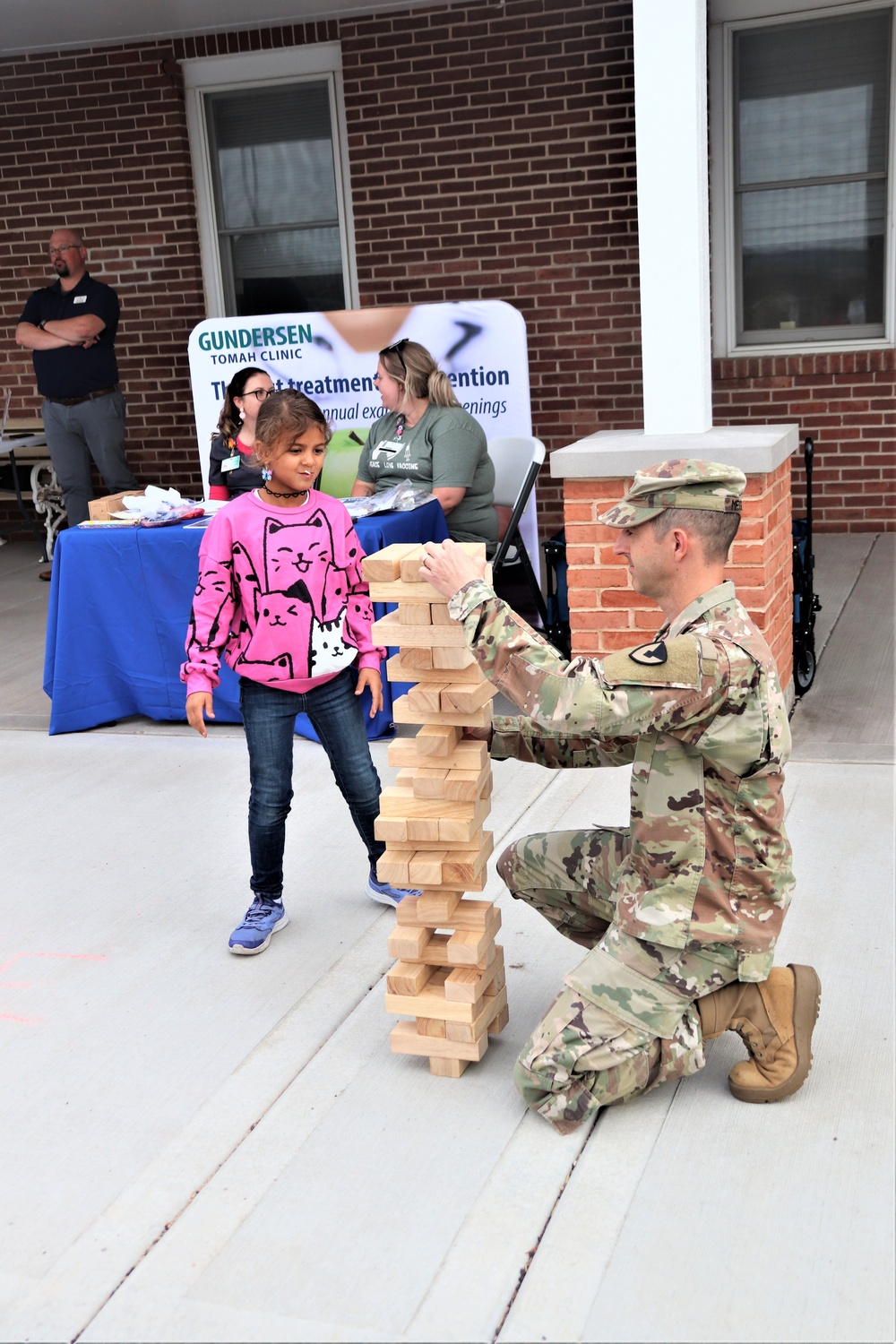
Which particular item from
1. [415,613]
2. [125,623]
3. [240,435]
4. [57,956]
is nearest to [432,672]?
[415,613]

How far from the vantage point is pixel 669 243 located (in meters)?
4.64

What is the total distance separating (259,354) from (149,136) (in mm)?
2301

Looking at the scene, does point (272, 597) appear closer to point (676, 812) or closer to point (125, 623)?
point (676, 812)

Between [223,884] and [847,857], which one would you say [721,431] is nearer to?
[847,857]

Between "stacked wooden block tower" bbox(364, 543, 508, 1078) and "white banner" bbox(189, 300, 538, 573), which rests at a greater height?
"white banner" bbox(189, 300, 538, 573)

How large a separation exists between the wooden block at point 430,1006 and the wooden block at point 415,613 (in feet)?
2.68

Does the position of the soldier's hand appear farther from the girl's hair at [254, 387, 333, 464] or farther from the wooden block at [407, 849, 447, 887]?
the girl's hair at [254, 387, 333, 464]

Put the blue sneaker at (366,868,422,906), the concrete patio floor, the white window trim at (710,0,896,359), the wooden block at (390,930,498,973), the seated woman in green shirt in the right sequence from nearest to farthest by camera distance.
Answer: the concrete patio floor, the wooden block at (390,930,498,973), the blue sneaker at (366,868,422,906), the seated woman in green shirt, the white window trim at (710,0,896,359)

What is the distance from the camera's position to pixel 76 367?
8.16 m

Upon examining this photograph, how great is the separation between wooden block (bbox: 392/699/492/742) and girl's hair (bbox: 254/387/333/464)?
84cm

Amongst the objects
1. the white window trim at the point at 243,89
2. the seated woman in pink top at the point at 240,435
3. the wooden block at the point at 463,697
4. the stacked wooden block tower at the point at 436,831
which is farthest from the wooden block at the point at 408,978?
the white window trim at the point at 243,89

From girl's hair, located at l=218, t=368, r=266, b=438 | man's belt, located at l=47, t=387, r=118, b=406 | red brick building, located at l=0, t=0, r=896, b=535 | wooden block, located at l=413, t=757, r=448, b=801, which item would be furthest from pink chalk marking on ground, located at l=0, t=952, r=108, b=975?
red brick building, located at l=0, t=0, r=896, b=535

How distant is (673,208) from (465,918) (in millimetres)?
2855

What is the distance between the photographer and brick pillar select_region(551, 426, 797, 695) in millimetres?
4504
